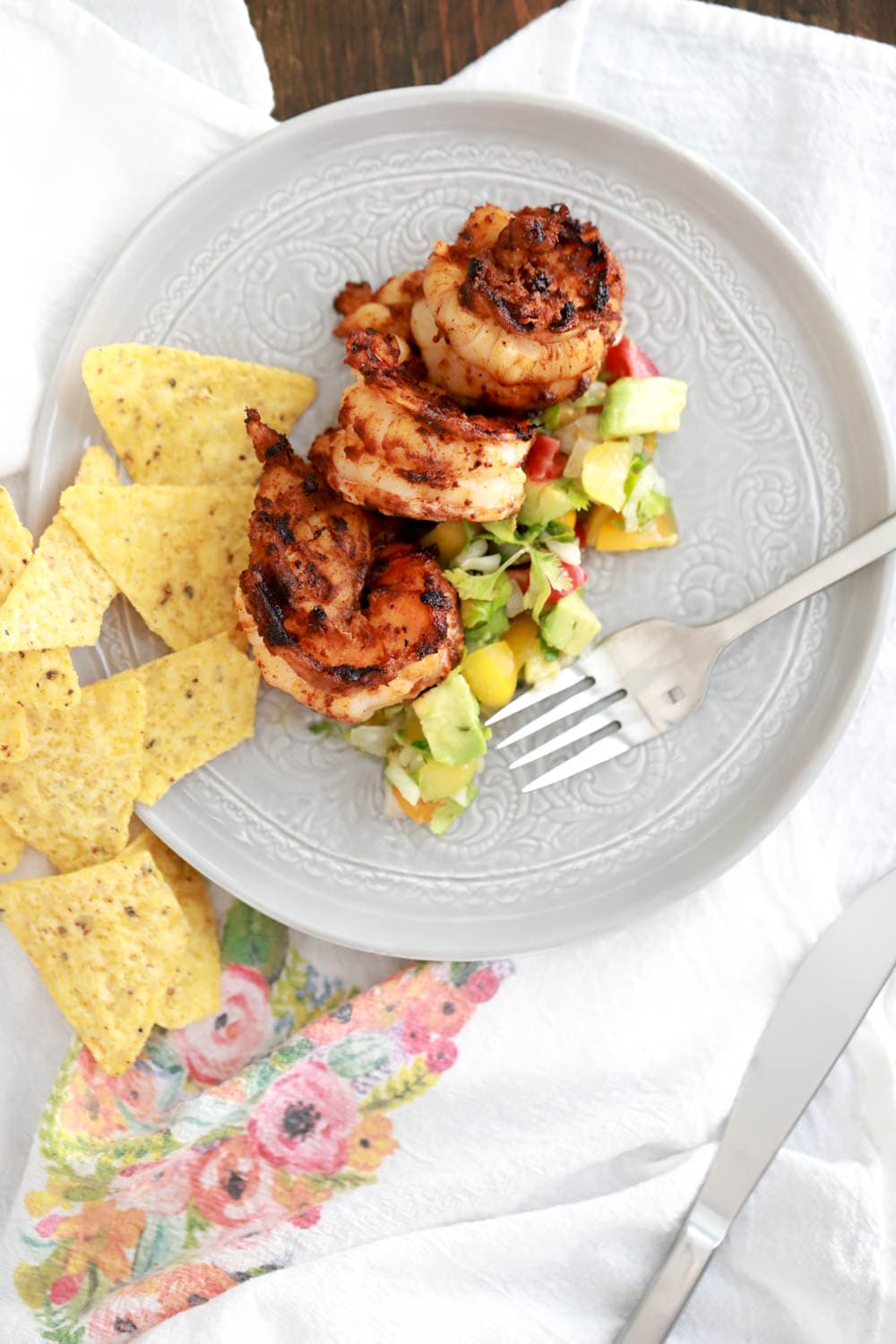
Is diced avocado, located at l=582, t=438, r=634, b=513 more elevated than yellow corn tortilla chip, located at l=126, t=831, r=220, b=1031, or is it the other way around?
diced avocado, located at l=582, t=438, r=634, b=513

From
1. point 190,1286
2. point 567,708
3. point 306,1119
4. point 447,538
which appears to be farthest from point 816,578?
point 190,1286

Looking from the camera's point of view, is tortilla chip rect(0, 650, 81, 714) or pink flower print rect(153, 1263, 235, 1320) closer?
tortilla chip rect(0, 650, 81, 714)

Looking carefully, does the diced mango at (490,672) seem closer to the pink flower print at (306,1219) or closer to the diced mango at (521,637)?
A: the diced mango at (521,637)

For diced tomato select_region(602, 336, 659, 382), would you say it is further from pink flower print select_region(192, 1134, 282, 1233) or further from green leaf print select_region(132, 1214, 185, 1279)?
green leaf print select_region(132, 1214, 185, 1279)

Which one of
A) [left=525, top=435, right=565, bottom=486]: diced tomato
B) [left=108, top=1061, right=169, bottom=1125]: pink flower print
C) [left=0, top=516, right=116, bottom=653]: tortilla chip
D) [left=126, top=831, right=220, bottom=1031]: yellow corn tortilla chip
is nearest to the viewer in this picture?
[left=0, top=516, right=116, bottom=653]: tortilla chip

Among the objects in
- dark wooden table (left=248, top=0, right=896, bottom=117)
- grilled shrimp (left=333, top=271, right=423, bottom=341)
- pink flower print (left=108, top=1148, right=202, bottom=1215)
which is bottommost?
pink flower print (left=108, top=1148, right=202, bottom=1215)

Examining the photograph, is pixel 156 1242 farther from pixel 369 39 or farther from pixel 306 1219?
pixel 369 39

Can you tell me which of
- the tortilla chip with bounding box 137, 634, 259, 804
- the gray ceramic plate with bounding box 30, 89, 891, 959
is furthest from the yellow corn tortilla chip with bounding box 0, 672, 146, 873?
the gray ceramic plate with bounding box 30, 89, 891, 959
